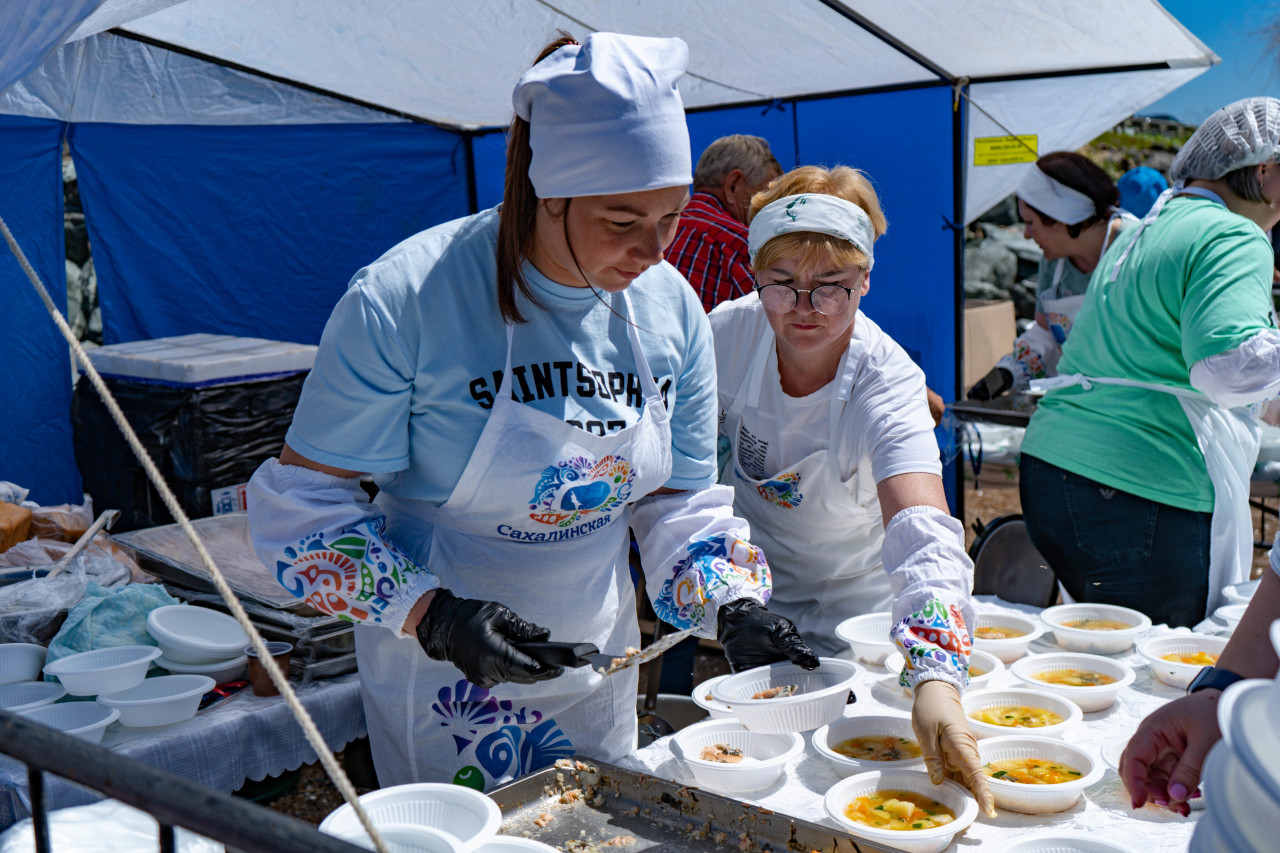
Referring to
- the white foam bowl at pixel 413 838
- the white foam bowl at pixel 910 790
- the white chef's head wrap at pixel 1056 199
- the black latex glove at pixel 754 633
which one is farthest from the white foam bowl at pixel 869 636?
the white chef's head wrap at pixel 1056 199

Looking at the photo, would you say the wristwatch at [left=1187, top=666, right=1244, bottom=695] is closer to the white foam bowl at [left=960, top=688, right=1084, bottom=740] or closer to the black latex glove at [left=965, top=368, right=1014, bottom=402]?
the white foam bowl at [left=960, top=688, right=1084, bottom=740]

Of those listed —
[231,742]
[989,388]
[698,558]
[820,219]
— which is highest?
[820,219]

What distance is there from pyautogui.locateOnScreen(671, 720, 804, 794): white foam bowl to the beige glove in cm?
23

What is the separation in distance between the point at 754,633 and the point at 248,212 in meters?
4.36

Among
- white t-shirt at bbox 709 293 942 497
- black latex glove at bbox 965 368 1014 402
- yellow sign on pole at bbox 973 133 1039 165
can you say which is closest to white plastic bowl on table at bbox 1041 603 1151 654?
white t-shirt at bbox 709 293 942 497

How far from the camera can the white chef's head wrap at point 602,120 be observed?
4.66ft

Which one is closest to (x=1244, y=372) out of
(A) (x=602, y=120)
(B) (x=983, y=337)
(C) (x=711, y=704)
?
(C) (x=711, y=704)

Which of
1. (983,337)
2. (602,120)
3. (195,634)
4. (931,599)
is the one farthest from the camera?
(983,337)

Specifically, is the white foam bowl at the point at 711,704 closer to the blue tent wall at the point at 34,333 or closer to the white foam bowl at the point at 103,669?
the white foam bowl at the point at 103,669

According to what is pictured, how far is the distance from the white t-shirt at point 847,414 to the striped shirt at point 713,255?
4.15 ft

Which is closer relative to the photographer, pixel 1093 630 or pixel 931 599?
pixel 931 599

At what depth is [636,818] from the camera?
1.58 meters

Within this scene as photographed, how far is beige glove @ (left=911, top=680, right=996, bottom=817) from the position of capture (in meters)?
1.59

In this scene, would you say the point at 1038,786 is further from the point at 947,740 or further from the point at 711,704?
the point at 711,704
